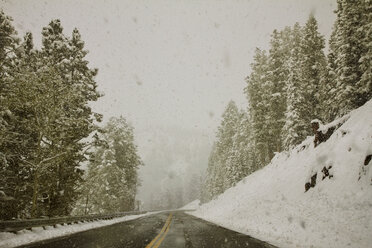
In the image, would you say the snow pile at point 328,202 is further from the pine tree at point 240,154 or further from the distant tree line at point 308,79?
the pine tree at point 240,154

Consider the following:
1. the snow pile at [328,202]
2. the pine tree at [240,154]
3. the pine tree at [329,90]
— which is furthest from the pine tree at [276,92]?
the snow pile at [328,202]

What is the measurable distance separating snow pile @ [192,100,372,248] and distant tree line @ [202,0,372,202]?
9606mm

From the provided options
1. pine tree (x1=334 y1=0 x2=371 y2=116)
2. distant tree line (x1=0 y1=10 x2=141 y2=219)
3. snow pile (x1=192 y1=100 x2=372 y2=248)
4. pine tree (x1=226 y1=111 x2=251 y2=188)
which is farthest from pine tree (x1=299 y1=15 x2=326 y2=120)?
distant tree line (x1=0 y1=10 x2=141 y2=219)

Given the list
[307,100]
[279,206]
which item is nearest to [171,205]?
[307,100]

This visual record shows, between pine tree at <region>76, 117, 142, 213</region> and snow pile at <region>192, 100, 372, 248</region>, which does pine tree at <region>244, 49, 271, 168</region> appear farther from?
pine tree at <region>76, 117, 142, 213</region>

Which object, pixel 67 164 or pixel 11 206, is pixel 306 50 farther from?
pixel 11 206

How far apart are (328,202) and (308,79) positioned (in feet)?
75.3

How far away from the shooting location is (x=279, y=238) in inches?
442

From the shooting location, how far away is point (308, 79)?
31.1m

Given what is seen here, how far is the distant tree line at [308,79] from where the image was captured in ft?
80.5

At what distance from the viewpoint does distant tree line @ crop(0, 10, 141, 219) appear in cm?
1540

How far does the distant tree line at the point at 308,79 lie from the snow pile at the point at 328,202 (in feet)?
31.5

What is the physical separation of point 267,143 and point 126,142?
2012cm

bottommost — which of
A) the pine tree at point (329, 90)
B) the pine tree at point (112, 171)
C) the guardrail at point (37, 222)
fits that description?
the guardrail at point (37, 222)
